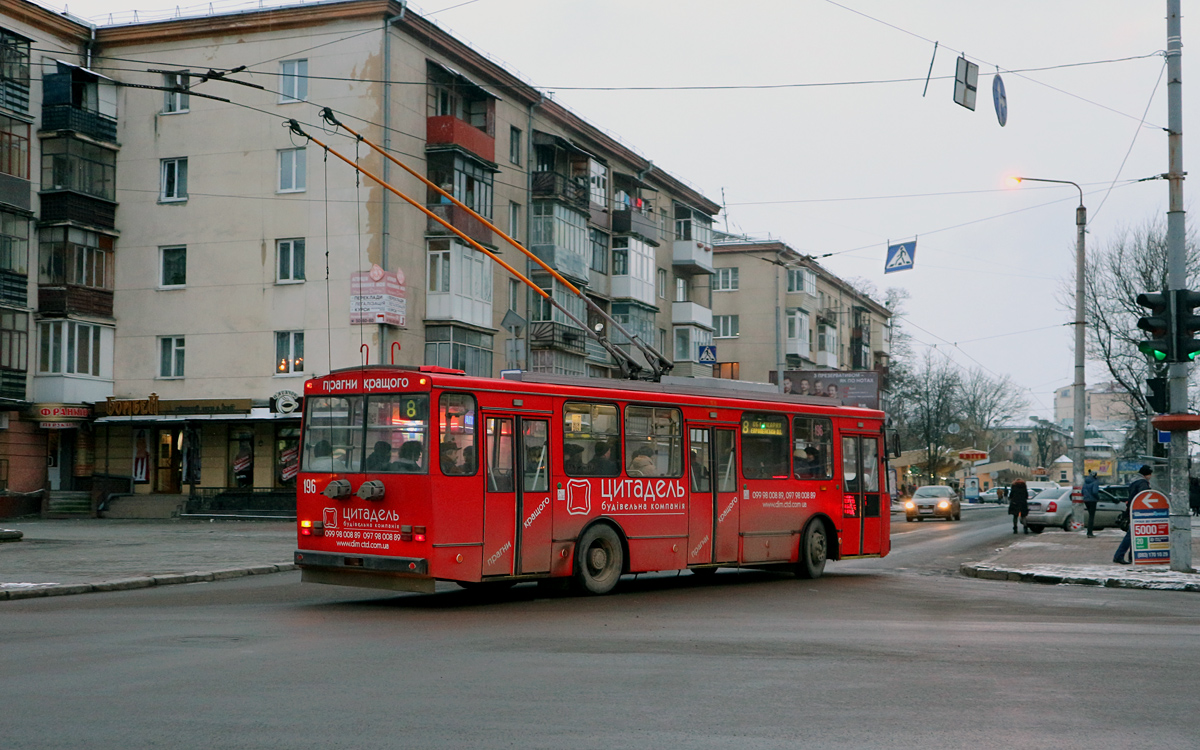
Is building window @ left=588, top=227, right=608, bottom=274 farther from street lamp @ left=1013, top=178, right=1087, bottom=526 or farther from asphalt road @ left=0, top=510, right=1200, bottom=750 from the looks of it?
asphalt road @ left=0, top=510, right=1200, bottom=750

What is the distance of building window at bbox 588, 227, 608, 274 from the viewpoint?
53.8 meters

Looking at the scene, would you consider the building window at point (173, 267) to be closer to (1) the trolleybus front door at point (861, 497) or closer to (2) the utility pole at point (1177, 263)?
(1) the trolleybus front door at point (861, 497)

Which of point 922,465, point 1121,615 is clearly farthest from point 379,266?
point 922,465

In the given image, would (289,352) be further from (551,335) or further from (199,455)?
(551,335)

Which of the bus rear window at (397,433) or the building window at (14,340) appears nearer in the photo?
the bus rear window at (397,433)

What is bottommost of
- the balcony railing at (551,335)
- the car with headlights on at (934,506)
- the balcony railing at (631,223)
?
the car with headlights on at (934,506)

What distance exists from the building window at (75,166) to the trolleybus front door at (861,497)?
3058 centimetres

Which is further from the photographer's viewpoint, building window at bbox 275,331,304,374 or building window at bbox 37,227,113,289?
building window at bbox 37,227,113,289

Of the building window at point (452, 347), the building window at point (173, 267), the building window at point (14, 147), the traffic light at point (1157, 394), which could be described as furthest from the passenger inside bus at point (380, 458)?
the building window at point (14, 147)

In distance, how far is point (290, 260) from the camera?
1583 inches

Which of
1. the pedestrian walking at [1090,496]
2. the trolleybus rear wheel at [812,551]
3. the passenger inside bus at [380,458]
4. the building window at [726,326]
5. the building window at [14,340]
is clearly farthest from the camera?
the building window at [726,326]

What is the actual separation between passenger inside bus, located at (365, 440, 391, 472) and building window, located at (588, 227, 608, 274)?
130 ft

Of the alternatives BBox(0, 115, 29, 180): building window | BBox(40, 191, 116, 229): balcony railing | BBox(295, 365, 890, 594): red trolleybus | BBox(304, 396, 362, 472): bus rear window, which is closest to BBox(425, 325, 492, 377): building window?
BBox(40, 191, 116, 229): balcony railing

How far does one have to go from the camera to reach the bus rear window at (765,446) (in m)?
17.7
